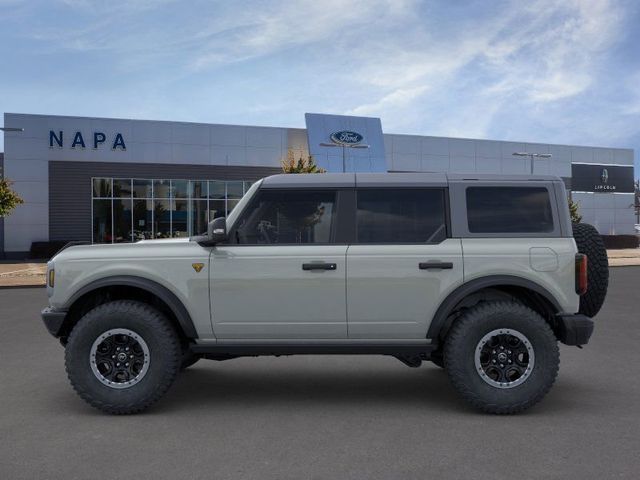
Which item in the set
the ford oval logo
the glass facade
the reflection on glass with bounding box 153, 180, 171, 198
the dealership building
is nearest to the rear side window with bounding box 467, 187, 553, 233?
the dealership building

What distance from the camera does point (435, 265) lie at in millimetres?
5152

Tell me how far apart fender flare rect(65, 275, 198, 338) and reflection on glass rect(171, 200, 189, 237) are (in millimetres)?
29797

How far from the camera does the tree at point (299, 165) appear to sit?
31469mm

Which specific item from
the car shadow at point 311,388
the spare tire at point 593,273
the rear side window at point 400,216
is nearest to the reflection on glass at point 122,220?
the car shadow at point 311,388

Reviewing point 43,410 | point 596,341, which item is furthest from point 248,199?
point 596,341

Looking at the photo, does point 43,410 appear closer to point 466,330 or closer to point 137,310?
point 137,310

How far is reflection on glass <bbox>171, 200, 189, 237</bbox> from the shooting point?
34.6 meters

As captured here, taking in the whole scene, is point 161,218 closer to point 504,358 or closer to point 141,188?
point 141,188

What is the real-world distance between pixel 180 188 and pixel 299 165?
727cm

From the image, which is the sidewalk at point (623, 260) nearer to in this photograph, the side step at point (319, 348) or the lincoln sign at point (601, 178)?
the lincoln sign at point (601, 178)

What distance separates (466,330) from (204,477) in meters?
2.40

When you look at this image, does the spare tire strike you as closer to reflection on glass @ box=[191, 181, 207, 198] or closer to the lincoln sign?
reflection on glass @ box=[191, 181, 207, 198]

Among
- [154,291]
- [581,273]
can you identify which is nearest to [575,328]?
[581,273]

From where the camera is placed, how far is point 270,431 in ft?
15.4
